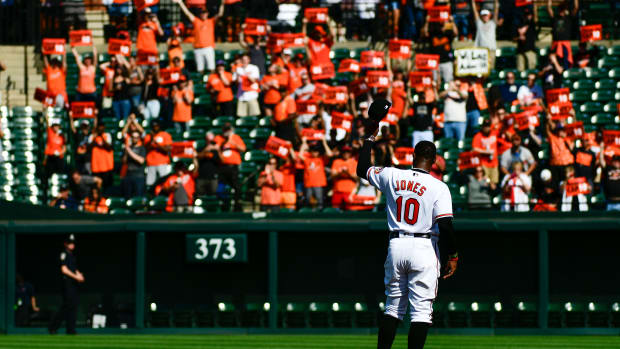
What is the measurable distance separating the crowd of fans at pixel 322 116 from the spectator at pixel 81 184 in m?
0.02

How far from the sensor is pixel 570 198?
56.0 ft

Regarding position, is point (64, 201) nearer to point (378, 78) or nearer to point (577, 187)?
point (378, 78)

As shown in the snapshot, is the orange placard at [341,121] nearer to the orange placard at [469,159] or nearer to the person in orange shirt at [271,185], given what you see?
the person in orange shirt at [271,185]

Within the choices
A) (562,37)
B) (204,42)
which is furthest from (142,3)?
(562,37)

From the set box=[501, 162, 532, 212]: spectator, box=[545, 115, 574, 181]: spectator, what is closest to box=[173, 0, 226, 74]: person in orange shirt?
box=[545, 115, 574, 181]: spectator

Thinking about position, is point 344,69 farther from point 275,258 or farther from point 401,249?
point 401,249

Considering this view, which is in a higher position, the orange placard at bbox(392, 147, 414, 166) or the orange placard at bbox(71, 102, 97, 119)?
the orange placard at bbox(71, 102, 97, 119)

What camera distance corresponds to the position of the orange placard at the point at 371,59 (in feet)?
67.7

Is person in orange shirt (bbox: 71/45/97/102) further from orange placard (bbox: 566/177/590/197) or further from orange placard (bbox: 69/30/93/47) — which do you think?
orange placard (bbox: 566/177/590/197)

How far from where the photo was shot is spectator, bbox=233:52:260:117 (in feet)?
67.2

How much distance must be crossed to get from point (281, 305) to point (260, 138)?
480cm

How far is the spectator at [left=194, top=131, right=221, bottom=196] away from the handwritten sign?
4.70 meters

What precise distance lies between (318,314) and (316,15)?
761cm

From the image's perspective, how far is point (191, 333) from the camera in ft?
52.3
